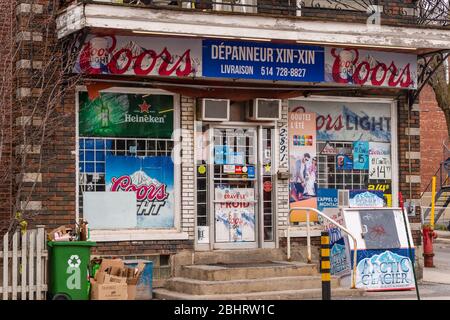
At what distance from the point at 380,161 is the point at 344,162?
799 mm

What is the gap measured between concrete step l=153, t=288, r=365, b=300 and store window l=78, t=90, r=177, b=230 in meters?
1.48

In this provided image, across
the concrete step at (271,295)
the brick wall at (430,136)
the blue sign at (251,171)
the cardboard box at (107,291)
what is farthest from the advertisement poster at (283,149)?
the brick wall at (430,136)

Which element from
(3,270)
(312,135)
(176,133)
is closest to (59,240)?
(3,270)

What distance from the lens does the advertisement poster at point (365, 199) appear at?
19.3 meters

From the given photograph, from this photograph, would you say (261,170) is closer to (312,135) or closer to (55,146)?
(312,135)

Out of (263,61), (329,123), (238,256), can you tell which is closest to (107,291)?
(238,256)

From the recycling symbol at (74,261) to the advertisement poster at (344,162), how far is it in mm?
6414

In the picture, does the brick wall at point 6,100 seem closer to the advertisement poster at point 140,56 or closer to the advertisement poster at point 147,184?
the advertisement poster at point 140,56

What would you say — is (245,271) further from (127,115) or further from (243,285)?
(127,115)

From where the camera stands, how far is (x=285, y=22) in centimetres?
1688

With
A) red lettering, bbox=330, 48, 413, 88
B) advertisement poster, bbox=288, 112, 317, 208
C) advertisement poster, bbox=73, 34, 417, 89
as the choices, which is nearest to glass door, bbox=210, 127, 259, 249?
advertisement poster, bbox=288, 112, 317, 208

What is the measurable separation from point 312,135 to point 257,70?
6.41ft

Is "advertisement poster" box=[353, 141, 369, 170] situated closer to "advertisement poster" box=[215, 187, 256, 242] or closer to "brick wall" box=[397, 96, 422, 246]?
"brick wall" box=[397, 96, 422, 246]

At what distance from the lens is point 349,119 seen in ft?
63.3
